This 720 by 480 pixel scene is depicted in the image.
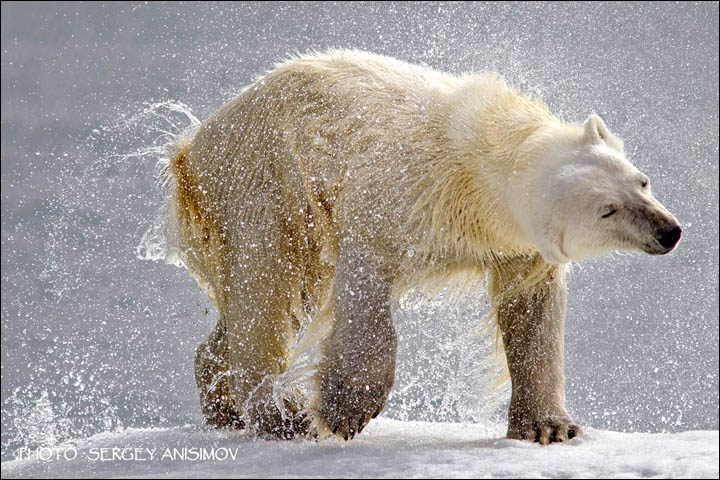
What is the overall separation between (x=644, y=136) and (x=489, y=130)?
4.62 m

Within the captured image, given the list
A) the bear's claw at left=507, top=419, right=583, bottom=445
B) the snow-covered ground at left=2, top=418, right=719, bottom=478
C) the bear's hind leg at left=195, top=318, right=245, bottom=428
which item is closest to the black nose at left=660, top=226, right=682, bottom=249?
the snow-covered ground at left=2, top=418, right=719, bottom=478

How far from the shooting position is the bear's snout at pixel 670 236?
436 centimetres

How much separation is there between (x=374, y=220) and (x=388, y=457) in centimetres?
135

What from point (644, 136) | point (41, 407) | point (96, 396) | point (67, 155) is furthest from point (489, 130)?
point (96, 396)

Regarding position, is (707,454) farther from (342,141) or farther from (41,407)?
(41,407)

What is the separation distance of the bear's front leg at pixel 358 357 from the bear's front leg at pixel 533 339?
0.84m

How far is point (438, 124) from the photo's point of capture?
17.5 ft

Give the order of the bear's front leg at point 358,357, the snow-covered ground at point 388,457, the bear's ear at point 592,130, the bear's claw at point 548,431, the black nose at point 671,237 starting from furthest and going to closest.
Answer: the bear's claw at point 548,431, the bear's front leg at point 358,357, the bear's ear at point 592,130, the black nose at point 671,237, the snow-covered ground at point 388,457

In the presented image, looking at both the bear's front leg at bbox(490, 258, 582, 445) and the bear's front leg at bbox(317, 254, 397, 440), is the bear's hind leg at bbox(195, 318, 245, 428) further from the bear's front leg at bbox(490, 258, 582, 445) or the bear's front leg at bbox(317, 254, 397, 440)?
the bear's front leg at bbox(490, 258, 582, 445)

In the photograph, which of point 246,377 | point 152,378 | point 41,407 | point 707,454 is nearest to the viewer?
point 707,454

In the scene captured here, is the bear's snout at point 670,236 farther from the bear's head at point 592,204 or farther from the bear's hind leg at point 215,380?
the bear's hind leg at point 215,380

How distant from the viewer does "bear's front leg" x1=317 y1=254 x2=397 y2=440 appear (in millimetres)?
4941

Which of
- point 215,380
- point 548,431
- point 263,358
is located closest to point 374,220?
point 263,358

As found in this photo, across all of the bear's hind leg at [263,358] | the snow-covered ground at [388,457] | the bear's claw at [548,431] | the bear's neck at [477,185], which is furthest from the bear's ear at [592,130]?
the bear's hind leg at [263,358]
